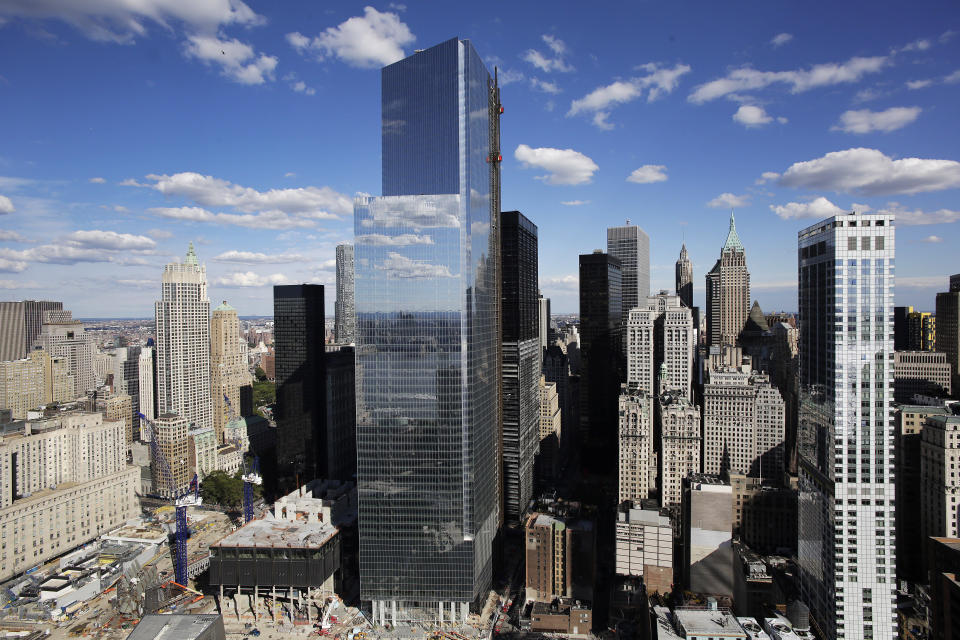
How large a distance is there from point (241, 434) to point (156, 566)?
65043 millimetres

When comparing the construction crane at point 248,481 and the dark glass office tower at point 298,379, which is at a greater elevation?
the dark glass office tower at point 298,379

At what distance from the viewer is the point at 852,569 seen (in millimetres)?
64188

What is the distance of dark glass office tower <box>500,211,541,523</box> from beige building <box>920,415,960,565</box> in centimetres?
6259

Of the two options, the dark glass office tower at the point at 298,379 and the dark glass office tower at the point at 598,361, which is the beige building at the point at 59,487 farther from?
the dark glass office tower at the point at 598,361

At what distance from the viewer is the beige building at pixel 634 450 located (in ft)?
374

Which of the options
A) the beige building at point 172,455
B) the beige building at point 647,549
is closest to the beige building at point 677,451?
the beige building at point 647,549

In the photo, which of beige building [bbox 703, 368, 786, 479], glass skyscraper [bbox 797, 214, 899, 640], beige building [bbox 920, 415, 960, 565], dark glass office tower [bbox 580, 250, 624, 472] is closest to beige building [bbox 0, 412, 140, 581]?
dark glass office tower [bbox 580, 250, 624, 472]

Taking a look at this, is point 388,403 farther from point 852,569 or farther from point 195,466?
point 195,466

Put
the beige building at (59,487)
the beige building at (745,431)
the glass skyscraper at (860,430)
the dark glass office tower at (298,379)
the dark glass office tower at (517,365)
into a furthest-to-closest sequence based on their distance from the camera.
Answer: the dark glass office tower at (298,379) → the beige building at (745,431) → the dark glass office tower at (517,365) → the beige building at (59,487) → the glass skyscraper at (860,430)

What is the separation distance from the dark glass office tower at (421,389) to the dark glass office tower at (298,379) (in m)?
68.1

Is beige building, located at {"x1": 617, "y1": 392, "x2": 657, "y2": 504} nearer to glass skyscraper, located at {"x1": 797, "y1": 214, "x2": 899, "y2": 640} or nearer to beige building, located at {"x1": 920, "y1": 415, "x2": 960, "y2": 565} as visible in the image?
beige building, located at {"x1": 920, "y1": 415, "x2": 960, "y2": 565}

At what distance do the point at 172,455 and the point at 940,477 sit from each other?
497ft

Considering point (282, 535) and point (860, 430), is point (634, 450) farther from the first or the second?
point (282, 535)

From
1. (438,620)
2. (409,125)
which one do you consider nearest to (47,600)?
(438,620)
